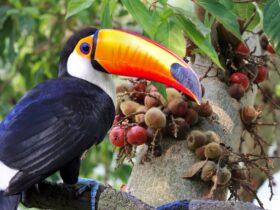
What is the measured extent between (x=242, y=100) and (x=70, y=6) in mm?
993

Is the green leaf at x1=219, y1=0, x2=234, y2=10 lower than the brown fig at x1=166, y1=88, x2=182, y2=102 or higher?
higher

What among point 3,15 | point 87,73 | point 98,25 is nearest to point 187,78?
point 87,73

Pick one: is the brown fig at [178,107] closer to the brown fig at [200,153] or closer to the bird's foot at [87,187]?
the brown fig at [200,153]

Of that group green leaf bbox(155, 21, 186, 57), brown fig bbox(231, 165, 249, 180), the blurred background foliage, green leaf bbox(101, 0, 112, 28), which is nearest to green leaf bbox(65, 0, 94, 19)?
the blurred background foliage

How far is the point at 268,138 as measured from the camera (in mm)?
4367

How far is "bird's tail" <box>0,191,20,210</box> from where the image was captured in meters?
2.43

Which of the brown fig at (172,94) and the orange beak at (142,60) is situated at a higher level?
the orange beak at (142,60)

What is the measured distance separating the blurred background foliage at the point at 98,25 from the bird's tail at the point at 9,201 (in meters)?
0.65

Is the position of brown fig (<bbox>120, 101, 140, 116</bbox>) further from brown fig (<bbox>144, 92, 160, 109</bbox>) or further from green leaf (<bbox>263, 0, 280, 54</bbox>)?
green leaf (<bbox>263, 0, 280, 54</bbox>)

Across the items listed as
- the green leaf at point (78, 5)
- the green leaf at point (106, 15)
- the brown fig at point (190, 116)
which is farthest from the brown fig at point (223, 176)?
the green leaf at point (78, 5)

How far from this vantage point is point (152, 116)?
2.79m

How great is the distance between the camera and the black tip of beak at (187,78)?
8.50 feet

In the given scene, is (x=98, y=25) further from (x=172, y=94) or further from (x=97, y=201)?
(x=97, y=201)

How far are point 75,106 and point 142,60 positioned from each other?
0.32m
